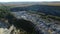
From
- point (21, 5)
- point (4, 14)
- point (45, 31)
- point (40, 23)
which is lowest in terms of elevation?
point (45, 31)

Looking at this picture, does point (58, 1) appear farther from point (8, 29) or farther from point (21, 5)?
point (8, 29)

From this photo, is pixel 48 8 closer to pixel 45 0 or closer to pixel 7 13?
pixel 45 0

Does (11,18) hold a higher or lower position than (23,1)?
lower

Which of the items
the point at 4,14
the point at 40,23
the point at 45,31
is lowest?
the point at 45,31

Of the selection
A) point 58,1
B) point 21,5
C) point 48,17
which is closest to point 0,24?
point 21,5

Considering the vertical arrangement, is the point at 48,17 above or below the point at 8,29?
above

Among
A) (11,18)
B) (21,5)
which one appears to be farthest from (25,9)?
(11,18)
